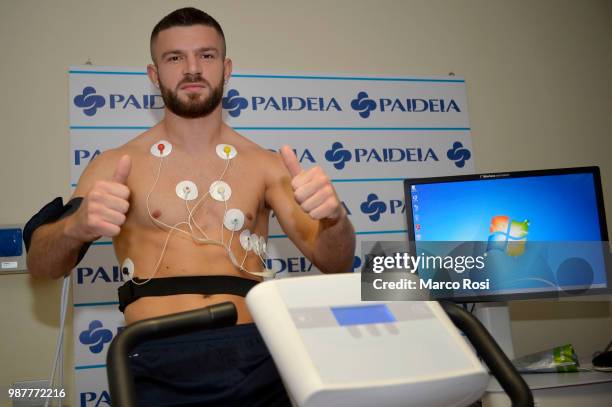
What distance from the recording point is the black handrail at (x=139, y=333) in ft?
2.33

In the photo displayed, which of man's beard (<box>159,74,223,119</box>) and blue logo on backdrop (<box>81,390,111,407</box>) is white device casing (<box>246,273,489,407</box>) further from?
blue logo on backdrop (<box>81,390,111,407</box>)

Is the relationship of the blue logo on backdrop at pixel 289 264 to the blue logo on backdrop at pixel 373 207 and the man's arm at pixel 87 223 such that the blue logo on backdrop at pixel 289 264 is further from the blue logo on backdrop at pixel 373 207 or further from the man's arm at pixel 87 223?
the man's arm at pixel 87 223

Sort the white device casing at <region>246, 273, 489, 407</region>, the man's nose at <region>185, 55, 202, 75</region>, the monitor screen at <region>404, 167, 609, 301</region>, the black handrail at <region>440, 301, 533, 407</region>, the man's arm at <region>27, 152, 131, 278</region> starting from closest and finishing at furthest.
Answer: the white device casing at <region>246, 273, 489, 407</region>, the black handrail at <region>440, 301, 533, 407</region>, the man's arm at <region>27, 152, 131, 278</region>, the man's nose at <region>185, 55, 202, 75</region>, the monitor screen at <region>404, 167, 609, 301</region>

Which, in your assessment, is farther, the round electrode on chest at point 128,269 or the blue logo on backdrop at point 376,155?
the blue logo on backdrop at point 376,155

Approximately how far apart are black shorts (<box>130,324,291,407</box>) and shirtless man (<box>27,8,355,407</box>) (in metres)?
0.24

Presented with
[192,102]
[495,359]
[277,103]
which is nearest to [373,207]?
[277,103]

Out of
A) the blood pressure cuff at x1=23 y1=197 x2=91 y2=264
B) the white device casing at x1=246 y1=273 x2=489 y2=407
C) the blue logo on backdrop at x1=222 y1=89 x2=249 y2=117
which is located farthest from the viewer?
the blue logo on backdrop at x1=222 y1=89 x2=249 y2=117

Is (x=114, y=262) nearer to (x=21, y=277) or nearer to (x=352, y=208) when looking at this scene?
(x=21, y=277)

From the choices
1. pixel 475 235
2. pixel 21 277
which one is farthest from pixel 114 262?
pixel 475 235

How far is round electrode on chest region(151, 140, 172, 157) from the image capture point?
188 cm

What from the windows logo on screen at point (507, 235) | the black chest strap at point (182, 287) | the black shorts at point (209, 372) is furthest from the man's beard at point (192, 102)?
the windows logo on screen at point (507, 235)

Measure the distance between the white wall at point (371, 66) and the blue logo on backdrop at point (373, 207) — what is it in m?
Result: 0.57

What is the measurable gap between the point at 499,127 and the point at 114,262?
1.90 metres

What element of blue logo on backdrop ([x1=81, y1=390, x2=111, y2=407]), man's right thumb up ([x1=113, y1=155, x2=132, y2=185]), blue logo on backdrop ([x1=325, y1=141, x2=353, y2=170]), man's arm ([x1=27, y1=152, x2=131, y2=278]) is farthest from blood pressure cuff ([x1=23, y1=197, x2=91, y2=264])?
blue logo on backdrop ([x1=325, y1=141, x2=353, y2=170])
